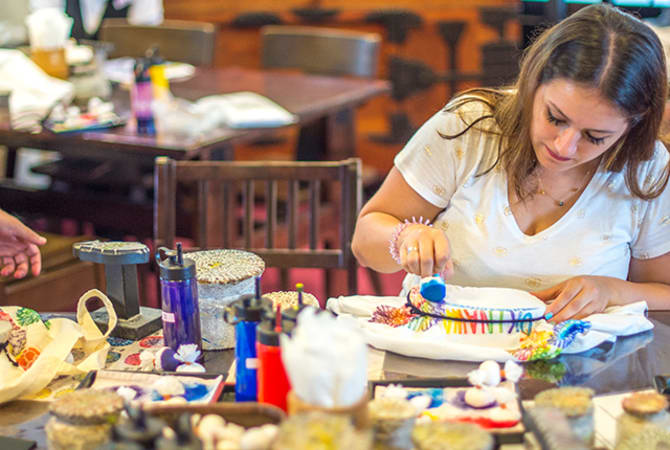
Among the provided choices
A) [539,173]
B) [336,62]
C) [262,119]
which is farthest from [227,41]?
[539,173]

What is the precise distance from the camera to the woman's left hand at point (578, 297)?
1.46m

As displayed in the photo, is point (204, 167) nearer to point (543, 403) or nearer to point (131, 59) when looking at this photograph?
point (543, 403)

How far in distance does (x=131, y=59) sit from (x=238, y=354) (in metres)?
2.86

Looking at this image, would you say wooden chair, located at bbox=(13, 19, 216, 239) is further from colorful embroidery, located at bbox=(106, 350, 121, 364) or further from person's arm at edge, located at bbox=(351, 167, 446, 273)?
colorful embroidery, located at bbox=(106, 350, 121, 364)

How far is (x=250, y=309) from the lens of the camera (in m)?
1.17

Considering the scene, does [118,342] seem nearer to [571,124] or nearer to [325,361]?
[325,361]

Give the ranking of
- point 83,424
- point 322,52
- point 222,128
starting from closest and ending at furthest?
point 83,424 < point 222,128 < point 322,52

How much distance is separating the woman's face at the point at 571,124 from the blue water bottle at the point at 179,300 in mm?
664

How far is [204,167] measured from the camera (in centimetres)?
204

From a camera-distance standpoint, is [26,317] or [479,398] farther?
[26,317]

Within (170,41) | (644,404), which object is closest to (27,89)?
(170,41)

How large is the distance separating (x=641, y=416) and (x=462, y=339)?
352 mm

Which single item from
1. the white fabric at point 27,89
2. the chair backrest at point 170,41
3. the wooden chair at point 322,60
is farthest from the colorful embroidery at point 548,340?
the chair backrest at point 170,41

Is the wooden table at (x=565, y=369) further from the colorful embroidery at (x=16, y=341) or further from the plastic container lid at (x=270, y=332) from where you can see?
the plastic container lid at (x=270, y=332)
